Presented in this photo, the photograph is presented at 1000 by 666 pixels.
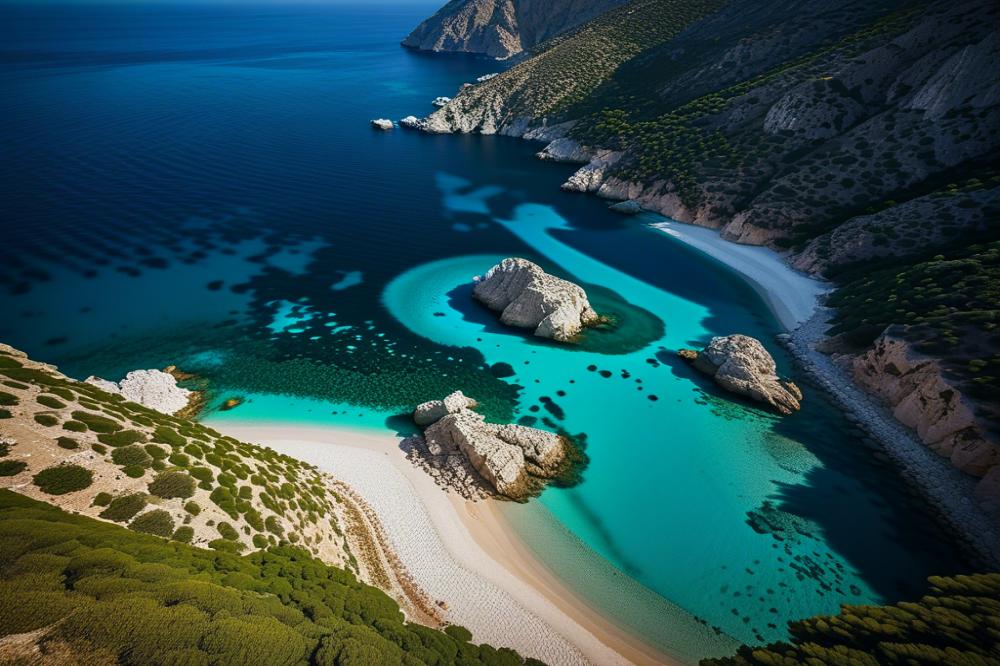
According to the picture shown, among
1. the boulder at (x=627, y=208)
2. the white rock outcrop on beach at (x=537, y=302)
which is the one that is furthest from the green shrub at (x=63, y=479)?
the boulder at (x=627, y=208)

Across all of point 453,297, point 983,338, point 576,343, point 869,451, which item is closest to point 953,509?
point 869,451

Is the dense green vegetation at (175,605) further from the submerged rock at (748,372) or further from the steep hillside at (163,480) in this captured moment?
the submerged rock at (748,372)

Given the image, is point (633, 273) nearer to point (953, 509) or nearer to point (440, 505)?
point (953, 509)

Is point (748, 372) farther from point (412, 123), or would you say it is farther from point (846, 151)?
point (412, 123)

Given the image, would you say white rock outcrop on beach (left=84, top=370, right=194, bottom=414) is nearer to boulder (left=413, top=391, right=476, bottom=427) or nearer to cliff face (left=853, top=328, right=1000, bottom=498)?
Result: boulder (left=413, top=391, right=476, bottom=427)

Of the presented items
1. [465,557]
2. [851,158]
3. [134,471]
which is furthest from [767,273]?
[134,471]
